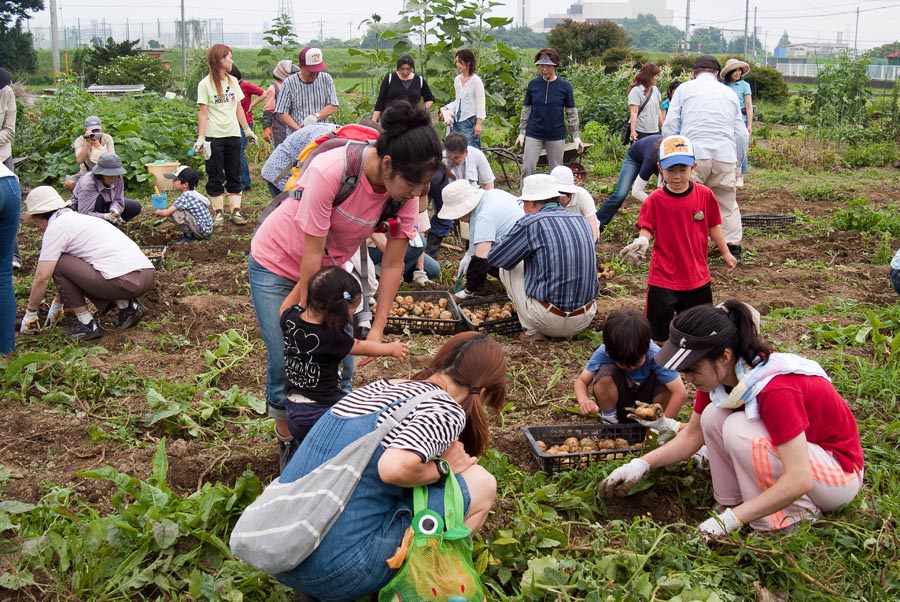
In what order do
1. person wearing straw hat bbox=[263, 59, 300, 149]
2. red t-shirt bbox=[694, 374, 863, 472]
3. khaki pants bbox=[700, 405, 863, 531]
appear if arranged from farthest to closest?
person wearing straw hat bbox=[263, 59, 300, 149] < khaki pants bbox=[700, 405, 863, 531] < red t-shirt bbox=[694, 374, 863, 472]

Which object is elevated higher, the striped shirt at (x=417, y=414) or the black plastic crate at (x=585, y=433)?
the striped shirt at (x=417, y=414)

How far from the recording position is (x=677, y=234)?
4680mm

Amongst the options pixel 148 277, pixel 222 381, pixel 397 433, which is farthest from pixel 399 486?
pixel 148 277

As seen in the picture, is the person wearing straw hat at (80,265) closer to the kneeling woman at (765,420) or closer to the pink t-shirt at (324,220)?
the pink t-shirt at (324,220)

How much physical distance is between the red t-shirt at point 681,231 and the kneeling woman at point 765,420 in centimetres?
182

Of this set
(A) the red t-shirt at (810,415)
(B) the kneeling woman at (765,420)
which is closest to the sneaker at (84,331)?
(B) the kneeling woman at (765,420)

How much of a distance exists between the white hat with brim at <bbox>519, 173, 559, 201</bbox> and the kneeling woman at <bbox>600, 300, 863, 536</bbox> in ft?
8.34

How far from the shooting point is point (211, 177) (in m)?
8.59

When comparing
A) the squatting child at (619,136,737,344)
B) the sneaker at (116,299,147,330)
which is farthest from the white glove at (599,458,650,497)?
the sneaker at (116,299,147,330)

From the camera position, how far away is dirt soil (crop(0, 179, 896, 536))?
146 inches

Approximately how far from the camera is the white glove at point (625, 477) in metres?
3.18

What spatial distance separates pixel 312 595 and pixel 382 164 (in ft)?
4.65

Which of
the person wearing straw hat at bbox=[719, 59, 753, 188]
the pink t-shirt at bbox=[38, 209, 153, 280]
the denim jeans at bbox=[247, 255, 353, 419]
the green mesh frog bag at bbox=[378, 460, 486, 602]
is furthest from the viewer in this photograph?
the person wearing straw hat at bbox=[719, 59, 753, 188]

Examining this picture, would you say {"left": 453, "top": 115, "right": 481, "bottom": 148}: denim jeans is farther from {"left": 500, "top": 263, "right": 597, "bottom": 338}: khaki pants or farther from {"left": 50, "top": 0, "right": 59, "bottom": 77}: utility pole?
{"left": 50, "top": 0, "right": 59, "bottom": 77}: utility pole
